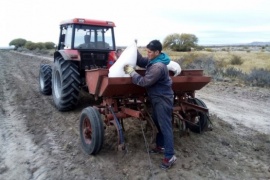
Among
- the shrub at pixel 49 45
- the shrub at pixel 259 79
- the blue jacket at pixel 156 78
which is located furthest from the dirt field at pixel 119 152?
the shrub at pixel 49 45

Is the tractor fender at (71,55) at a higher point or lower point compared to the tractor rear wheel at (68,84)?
higher

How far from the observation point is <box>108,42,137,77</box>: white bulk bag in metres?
4.49

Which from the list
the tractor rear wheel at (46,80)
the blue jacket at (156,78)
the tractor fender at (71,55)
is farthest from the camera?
the tractor rear wheel at (46,80)

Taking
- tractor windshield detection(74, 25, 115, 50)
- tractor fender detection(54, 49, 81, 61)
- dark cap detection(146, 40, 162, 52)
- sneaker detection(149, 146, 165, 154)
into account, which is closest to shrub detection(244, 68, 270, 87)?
tractor windshield detection(74, 25, 115, 50)

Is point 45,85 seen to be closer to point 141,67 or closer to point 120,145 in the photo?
point 141,67

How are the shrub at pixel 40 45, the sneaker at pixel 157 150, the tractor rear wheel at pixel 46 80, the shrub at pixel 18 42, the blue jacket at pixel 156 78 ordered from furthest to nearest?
1. the shrub at pixel 18 42
2. the shrub at pixel 40 45
3. the tractor rear wheel at pixel 46 80
4. the sneaker at pixel 157 150
5. the blue jacket at pixel 156 78

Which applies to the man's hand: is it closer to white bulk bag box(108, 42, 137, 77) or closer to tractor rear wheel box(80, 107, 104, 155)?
white bulk bag box(108, 42, 137, 77)

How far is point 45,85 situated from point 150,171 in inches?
215

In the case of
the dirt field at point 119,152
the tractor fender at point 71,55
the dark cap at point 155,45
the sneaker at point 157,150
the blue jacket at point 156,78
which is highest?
the dark cap at point 155,45

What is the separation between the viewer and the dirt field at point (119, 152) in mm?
4281

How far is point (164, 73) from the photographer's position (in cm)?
425

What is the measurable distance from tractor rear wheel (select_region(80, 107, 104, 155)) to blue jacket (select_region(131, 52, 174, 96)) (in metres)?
0.83

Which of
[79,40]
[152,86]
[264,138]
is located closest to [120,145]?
[152,86]

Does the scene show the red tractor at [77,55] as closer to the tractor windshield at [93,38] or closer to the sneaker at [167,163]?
the tractor windshield at [93,38]
